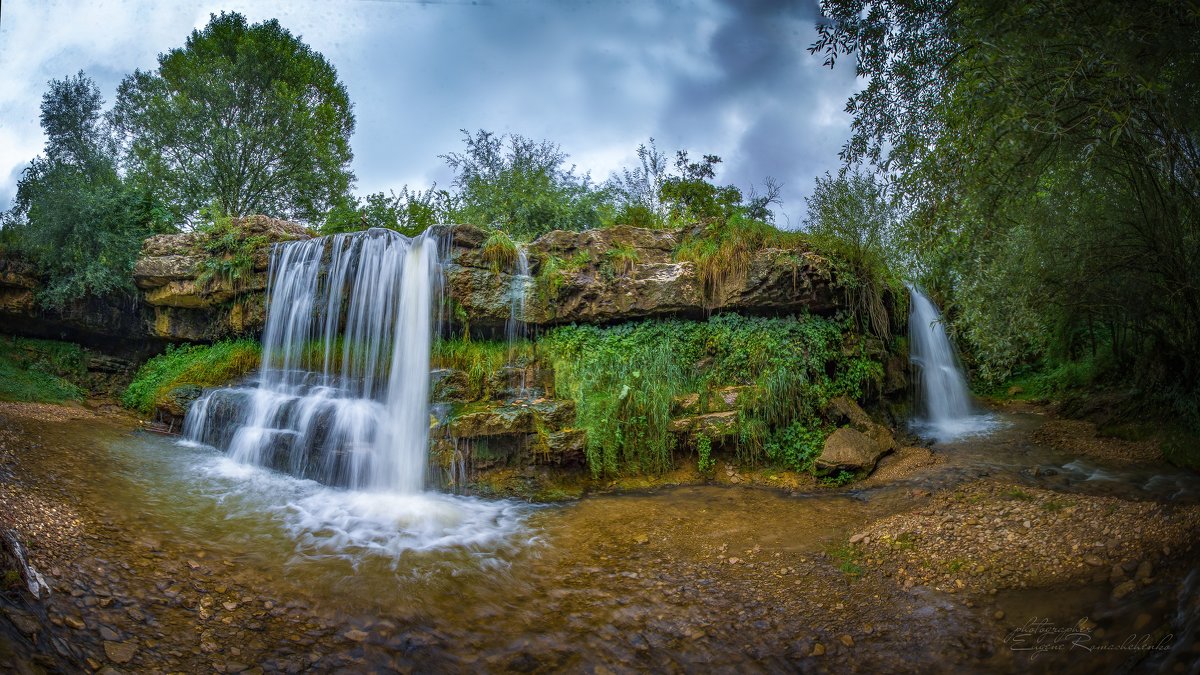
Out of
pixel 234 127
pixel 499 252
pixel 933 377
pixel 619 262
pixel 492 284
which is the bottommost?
pixel 933 377

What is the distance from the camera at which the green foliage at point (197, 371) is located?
10.8 metres

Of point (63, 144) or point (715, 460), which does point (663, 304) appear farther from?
point (63, 144)

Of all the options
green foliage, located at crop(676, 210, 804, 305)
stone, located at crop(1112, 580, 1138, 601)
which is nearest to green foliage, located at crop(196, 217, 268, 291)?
green foliage, located at crop(676, 210, 804, 305)

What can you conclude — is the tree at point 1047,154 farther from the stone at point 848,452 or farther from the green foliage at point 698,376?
the stone at point 848,452

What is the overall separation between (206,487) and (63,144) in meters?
13.8

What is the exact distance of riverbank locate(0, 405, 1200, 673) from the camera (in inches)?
Answer: 125

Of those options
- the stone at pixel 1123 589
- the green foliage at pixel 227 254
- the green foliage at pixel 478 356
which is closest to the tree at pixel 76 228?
the green foliage at pixel 227 254

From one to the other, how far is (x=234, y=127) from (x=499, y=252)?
48.9 feet

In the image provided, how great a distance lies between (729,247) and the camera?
9227mm

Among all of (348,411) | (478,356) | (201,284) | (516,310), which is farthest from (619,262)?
(201,284)

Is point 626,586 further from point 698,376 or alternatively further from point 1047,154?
point 1047,154

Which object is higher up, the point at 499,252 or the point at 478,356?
the point at 499,252

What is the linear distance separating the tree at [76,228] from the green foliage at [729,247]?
12.8 metres

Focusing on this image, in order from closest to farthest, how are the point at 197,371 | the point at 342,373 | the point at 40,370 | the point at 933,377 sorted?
the point at 342,373 < the point at 197,371 < the point at 40,370 < the point at 933,377
